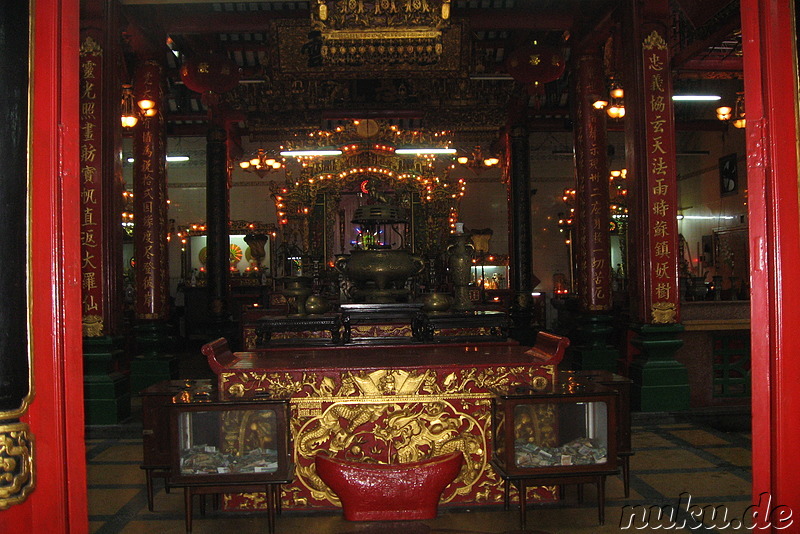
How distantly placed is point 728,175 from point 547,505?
10462mm

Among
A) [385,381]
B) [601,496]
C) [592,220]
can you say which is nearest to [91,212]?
[385,381]

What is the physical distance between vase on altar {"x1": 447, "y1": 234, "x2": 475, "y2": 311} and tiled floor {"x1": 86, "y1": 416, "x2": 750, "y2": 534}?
1.49 m

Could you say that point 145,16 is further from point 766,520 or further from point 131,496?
point 766,520

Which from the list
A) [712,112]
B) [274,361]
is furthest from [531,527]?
[712,112]

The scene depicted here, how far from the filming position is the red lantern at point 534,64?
249 inches

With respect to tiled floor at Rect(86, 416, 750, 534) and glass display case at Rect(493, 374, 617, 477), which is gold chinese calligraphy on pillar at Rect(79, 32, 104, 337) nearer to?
tiled floor at Rect(86, 416, 750, 534)

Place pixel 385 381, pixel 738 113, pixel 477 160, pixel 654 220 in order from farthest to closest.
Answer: pixel 477 160 < pixel 738 113 < pixel 654 220 < pixel 385 381

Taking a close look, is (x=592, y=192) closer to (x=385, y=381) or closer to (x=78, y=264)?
(x=385, y=381)

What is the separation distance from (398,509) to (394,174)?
6.44 meters

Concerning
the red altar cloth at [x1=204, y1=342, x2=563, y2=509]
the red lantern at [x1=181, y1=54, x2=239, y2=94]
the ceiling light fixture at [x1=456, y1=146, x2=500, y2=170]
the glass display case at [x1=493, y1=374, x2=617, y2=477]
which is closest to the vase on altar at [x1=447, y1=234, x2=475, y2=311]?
the red altar cloth at [x1=204, y1=342, x2=563, y2=509]

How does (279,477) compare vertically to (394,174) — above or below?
below

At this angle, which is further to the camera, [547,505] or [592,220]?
[592,220]

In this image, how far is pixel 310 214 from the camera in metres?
8.47

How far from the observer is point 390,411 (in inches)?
112
